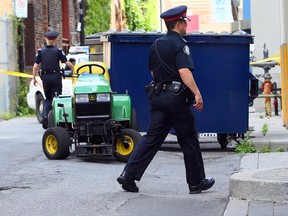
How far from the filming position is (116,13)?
46.9 meters

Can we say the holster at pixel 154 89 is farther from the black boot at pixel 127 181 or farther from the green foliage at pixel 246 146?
the green foliage at pixel 246 146

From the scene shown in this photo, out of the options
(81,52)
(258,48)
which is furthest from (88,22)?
(81,52)

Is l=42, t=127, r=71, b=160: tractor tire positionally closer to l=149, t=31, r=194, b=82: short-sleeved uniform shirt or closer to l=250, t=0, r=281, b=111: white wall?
l=149, t=31, r=194, b=82: short-sleeved uniform shirt

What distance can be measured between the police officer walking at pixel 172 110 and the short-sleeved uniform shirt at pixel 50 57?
6880 millimetres

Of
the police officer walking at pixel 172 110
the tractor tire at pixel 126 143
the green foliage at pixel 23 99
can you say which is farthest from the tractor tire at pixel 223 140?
the green foliage at pixel 23 99

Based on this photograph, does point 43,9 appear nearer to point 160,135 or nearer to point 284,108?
point 284,108

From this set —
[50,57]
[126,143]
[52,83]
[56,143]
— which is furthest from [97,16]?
[126,143]

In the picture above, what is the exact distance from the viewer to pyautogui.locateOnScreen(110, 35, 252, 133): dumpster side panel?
15.0 metres

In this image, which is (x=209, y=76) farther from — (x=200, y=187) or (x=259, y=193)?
(x=259, y=193)

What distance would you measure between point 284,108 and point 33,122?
22.2 ft

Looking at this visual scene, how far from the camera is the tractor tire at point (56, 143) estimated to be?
43.5ft

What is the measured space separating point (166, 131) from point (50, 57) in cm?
704

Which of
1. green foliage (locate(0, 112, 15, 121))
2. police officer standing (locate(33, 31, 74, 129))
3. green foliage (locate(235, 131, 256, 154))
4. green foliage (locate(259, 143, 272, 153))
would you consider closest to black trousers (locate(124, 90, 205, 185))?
green foliage (locate(259, 143, 272, 153))

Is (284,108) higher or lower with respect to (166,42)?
lower
